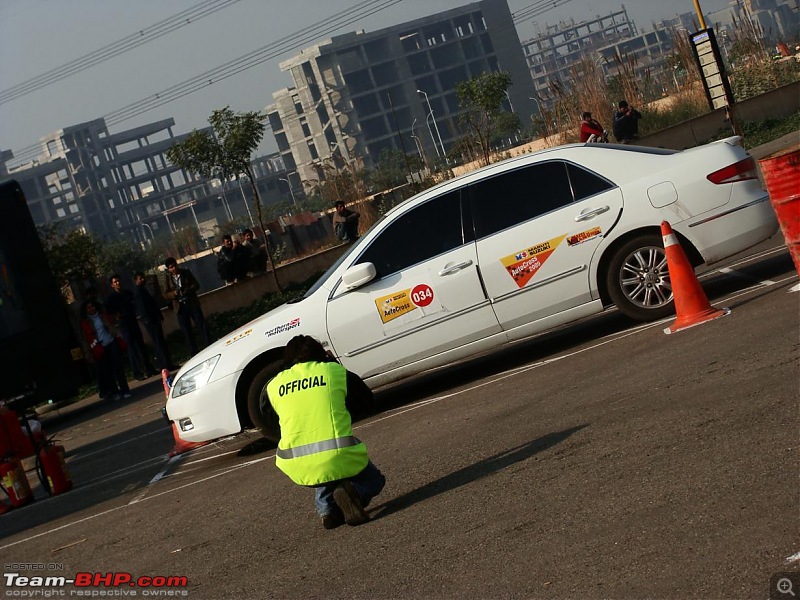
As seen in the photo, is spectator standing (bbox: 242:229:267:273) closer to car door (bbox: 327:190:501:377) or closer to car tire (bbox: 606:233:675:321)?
car door (bbox: 327:190:501:377)

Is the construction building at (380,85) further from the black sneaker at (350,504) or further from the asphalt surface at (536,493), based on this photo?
the black sneaker at (350,504)

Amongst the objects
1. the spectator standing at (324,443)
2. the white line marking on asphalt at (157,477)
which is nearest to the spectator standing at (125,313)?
the white line marking on asphalt at (157,477)

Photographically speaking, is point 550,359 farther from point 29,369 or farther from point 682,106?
point 682,106

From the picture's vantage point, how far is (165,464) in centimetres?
1106

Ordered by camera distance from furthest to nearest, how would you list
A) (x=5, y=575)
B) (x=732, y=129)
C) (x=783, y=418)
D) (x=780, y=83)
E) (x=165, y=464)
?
(x=780, y=83)
(x=732, y=129)
(x=165, y=464)
(x=5, y=575)
(x=783, y=418)

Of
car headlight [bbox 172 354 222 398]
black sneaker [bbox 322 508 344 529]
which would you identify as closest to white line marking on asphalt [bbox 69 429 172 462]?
car headlight [bbox 172 354 222 398]

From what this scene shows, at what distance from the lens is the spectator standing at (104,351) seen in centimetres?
1828

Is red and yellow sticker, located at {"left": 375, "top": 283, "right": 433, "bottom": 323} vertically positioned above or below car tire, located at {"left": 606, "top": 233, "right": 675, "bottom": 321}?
above

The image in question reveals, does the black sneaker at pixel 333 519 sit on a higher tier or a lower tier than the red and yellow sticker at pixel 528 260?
lower

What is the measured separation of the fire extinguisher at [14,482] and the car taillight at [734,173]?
692 centimetres

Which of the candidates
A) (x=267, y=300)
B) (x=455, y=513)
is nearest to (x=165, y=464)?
(x=455, y=513)

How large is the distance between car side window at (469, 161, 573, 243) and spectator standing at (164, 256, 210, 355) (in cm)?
982

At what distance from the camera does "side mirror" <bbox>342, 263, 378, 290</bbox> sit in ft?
31.1

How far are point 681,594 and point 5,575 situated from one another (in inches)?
208
